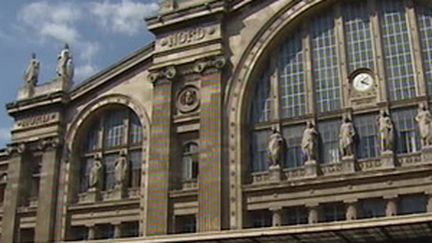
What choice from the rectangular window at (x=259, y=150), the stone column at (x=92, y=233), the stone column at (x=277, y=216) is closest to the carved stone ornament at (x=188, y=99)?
the rectangular window at (x=259, y=150)

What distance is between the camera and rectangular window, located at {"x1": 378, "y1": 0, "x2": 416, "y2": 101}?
31469 mm

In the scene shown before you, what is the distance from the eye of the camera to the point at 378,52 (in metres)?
32.4

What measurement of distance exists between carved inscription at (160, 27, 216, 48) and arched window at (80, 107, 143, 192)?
15.0 ft

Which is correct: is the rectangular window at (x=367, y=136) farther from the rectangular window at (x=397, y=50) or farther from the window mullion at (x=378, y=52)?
the rectangular window at (x=397, y=50)

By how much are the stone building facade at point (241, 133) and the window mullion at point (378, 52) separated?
0.07m

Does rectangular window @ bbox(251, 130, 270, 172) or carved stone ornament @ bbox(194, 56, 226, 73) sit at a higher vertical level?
carved stone ornament @ bbox(194, 56, 226, 73)

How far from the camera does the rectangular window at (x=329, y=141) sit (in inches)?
1251

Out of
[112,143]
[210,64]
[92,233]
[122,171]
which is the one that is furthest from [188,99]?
[92,233]

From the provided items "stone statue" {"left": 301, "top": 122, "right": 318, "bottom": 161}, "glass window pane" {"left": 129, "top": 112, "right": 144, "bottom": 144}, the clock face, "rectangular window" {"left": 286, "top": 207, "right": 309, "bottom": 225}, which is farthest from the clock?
"glass window pane" {"left": 129, "top": 112, "right": 144, "bottom": 144}

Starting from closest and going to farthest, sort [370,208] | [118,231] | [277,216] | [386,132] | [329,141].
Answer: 1. [370,208]
2. [386,132]
3. [277,216]
4. [329,141]
5. [118,231]

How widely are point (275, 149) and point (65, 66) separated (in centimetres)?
1580

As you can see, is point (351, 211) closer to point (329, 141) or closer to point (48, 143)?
point (329, 141)

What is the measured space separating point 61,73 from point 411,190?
22274 millimetres

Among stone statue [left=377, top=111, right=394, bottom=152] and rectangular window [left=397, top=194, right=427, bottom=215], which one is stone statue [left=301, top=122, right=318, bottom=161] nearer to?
stone statue [left=377, top=111, right=394, bottom=152]
